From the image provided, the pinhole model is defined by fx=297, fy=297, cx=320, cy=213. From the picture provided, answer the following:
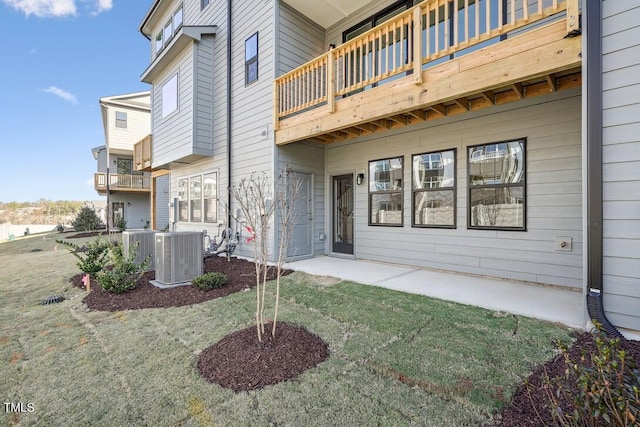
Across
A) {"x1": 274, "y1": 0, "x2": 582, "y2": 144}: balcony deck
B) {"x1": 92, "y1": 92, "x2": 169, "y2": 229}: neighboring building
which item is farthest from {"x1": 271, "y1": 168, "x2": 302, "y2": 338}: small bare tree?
{"x1": 92, "y1": 92, "x2": 169, "y2": 229}: neighboring building

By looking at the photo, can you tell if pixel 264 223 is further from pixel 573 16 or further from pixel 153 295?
pixel 573 16

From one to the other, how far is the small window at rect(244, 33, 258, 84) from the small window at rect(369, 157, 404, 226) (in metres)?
3.63

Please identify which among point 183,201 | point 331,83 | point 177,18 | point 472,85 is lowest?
point 183,201

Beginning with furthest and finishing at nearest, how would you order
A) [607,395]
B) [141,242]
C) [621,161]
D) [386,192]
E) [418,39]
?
[386,192] → [141,242] → [418,39] → [621,161] → [607,395]

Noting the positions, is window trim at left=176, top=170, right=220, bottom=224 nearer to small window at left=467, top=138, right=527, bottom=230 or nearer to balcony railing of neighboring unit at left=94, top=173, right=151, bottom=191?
small window at left=467, top=138, right=527, bottom=230

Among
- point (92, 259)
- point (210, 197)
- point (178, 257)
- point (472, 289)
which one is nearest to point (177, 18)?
point (210, 197)

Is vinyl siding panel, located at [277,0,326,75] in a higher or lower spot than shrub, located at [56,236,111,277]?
higher

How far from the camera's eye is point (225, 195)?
8047 mm

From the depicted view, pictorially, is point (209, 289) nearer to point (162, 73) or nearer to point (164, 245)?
point (164, 245)

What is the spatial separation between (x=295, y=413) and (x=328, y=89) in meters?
4.99

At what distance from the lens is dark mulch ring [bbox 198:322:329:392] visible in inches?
85.7

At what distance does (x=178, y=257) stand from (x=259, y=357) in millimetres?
3060

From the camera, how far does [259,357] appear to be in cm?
241

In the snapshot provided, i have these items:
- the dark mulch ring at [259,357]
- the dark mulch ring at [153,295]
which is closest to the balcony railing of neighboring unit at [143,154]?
the dark mulch ring at [153,295]
